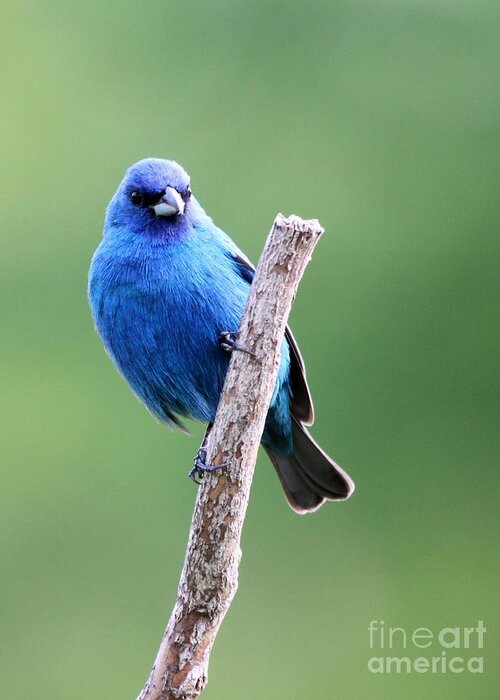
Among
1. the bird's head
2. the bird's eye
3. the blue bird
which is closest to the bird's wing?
the blue bird

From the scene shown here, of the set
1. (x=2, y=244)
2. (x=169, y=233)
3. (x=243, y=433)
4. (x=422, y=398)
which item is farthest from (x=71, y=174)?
(x=243, y=433)

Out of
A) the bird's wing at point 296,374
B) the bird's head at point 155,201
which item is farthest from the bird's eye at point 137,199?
the bird's wing at point 296,374

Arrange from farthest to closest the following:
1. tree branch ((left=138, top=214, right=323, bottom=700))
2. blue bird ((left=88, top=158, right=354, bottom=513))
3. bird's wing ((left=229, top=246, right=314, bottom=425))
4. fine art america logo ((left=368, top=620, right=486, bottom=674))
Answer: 1. fine art america logo ((left=368, top=620, right=486, bottom=674))
2. bird's wing ((left=229, top=246, right=314, bottom=425))
3. blue bird ((left=88, top=158, right=354, bottom=513))
4. tree branch ((left=138, top=214, right=323, bottom=700))

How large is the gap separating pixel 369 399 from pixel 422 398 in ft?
1.37

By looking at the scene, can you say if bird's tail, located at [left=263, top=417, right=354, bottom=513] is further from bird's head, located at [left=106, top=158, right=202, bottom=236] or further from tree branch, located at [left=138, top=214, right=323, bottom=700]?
tree branch, located at [left=138, top=214, right=323, bottom=700]

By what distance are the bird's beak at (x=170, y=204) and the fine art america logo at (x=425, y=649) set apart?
2912 millimetres

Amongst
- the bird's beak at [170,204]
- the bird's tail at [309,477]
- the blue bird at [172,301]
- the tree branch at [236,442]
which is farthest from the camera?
the bird's tail at [309,477]

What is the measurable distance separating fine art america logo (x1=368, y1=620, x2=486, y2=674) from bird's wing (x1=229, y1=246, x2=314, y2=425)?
2.01 m

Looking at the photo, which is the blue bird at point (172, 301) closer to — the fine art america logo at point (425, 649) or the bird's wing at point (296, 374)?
the bird's wing at point (296, 374)

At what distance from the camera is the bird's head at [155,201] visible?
4488mm

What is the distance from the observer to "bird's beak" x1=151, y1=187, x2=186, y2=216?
446 centimetres

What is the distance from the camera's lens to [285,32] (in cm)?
802

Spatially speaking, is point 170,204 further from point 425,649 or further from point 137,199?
point 425,649

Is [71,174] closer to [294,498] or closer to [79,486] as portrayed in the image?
[79,486]
